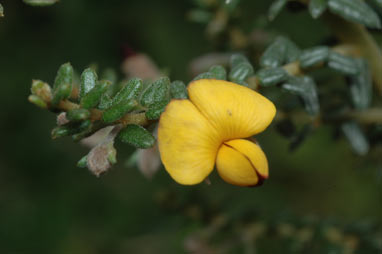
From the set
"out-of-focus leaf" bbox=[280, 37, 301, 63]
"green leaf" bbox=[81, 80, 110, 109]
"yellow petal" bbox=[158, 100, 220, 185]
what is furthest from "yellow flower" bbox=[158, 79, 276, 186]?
"out-of-focus leaf" bbox=[280, 37, 301, 63]

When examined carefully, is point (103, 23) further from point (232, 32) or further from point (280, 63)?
point (280, 63)

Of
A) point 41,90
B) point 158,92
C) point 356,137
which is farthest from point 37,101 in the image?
point 356,137

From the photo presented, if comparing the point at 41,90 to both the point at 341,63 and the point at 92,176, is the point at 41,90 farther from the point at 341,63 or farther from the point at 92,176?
the point at 92,176

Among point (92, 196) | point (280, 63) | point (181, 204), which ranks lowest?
point (92, 196)

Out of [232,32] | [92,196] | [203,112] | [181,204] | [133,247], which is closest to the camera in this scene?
[203,112]

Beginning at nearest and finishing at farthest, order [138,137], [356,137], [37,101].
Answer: [37,101]
[138,137]
[356,137]

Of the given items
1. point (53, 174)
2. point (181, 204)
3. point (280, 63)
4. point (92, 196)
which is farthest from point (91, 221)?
point (280, 63)
